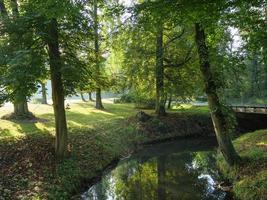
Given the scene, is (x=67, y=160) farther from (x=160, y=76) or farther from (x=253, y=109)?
(x=253, y=109)

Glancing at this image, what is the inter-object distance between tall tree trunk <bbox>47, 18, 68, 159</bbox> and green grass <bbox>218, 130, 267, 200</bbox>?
695 cm

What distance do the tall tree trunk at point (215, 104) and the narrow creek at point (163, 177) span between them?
1.49 meters

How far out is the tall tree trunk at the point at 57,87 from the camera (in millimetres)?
12273

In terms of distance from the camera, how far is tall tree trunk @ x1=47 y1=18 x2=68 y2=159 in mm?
12273

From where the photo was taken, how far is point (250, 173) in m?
11.5

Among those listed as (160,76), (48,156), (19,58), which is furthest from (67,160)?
(160,76)

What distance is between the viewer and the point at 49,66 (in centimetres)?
1243

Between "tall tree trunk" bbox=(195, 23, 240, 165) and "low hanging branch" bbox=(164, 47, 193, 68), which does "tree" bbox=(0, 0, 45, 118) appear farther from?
"low hanging branch" bbox=(164, 47, 193, 68)

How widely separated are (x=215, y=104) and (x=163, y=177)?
4251mm

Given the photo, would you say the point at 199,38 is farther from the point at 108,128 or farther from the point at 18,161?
the point at 108,128

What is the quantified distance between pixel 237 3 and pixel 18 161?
9.70 m

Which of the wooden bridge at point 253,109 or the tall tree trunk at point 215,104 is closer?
the tall tree trunk at point 215,104

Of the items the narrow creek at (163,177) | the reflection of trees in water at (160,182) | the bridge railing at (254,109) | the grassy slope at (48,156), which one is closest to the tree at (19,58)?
the grassy slope at (48,156)

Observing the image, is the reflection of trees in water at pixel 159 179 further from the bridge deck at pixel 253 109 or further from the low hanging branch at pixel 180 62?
the low hanging branch at pixel 180 62
